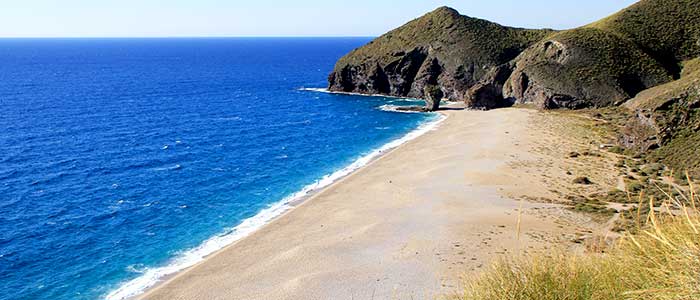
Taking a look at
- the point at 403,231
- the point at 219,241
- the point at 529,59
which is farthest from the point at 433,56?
the point at 219,241

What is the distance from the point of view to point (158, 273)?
3512 cm

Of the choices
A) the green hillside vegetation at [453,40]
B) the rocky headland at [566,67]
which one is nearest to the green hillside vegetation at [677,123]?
the rocky headland at [566,67]

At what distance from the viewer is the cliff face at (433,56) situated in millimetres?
110688

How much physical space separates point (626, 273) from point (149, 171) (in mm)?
53672

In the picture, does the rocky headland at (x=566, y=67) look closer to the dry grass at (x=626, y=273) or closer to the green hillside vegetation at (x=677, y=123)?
the green hillside vegetation at (x=677, y=123)

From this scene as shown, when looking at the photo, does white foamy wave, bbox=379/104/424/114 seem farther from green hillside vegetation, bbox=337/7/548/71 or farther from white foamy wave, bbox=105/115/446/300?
white foamy wave, bbox=105/115/446/300

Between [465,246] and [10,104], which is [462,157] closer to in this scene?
[465,246]

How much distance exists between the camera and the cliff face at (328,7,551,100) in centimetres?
11069

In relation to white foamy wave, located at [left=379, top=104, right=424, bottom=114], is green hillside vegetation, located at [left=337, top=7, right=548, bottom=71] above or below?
above

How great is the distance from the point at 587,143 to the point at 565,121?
Answer: 14.1 m

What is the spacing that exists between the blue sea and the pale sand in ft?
11.0

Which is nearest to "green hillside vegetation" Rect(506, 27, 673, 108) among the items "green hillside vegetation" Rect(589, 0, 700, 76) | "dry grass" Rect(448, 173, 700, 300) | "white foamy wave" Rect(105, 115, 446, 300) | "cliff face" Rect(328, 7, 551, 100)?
"green hillside vegetation" Rect(589, 0, 700, 76)

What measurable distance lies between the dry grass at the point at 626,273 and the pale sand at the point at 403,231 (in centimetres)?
1385

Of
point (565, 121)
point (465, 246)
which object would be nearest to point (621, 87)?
point (565, 121)
